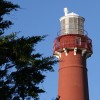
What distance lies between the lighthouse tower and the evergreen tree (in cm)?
1610

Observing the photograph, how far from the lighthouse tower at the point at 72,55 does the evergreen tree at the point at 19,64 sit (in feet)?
52.8

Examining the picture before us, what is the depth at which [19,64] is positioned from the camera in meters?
12.0

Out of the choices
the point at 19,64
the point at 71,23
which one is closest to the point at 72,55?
the point at 71,23

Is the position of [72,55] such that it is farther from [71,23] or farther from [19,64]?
[19,64]

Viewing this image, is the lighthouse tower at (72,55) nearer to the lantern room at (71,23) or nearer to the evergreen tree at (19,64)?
the lantern room at (71,23)

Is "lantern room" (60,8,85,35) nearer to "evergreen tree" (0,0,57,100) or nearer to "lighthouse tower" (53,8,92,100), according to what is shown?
"lighthouse tower" (53,8,92,100)

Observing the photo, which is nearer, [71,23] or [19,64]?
[19,64]

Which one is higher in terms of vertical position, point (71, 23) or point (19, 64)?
point (71, 23)

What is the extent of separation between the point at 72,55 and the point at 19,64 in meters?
18.4

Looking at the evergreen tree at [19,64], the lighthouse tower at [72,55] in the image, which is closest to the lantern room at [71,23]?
→ the lighthouse tower at [72,55]

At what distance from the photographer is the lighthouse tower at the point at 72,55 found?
2873 centimetres

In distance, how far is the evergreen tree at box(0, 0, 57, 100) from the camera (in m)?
11.8

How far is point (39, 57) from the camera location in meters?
12.6

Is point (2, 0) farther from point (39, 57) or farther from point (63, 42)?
point (63, 42)
